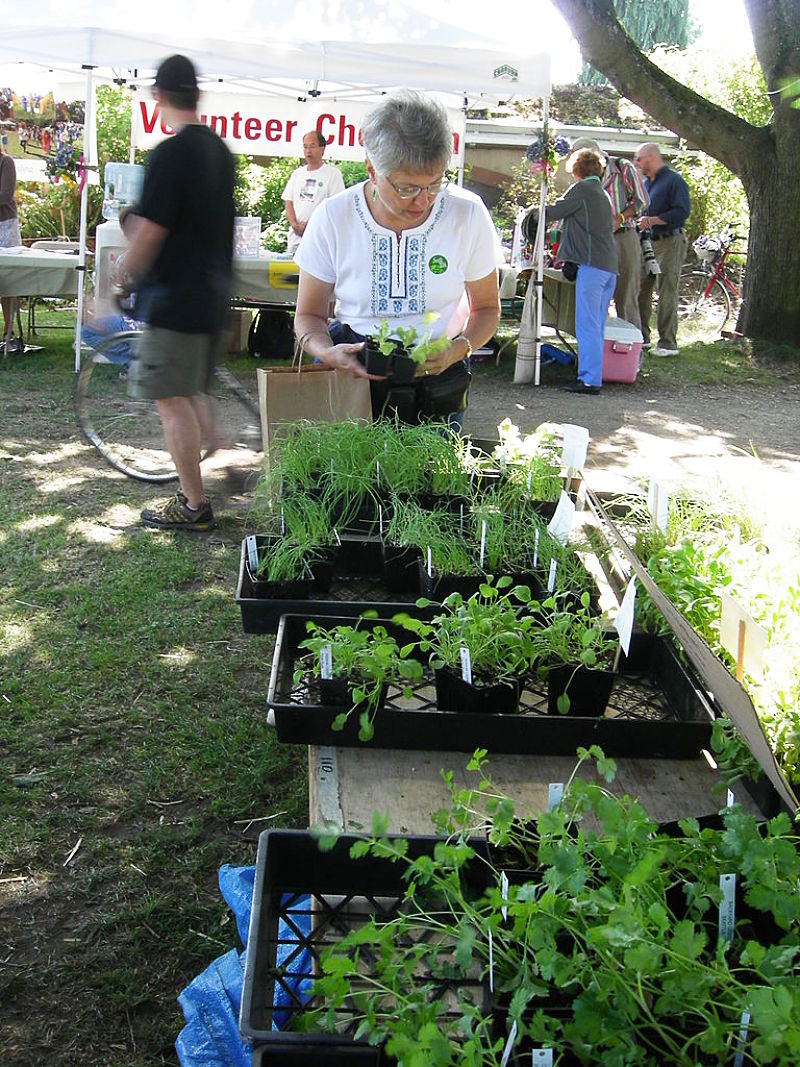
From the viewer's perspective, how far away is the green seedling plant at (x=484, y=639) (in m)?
1.63

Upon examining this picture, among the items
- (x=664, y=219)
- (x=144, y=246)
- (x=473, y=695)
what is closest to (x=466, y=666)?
(x=473, y=695)

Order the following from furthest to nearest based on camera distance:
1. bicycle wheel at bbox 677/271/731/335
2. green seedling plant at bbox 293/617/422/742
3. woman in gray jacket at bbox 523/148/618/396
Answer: bicycle wheel at bbox 677/271/731/335 → woman in gray jacket at bbox 523/148/618/396 → green seedling plant at bbox 293/617/422/742

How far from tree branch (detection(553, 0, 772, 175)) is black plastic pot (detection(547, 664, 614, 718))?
326 inches

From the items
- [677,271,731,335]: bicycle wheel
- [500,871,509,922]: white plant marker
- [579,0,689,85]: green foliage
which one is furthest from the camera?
[579,0,689,85]: green foliage

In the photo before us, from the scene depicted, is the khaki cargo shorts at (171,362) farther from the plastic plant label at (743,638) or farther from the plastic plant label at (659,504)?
the plastic plant label at (743,638)

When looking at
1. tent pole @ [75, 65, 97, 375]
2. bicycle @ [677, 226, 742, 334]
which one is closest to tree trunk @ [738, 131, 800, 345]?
bicycle @ [677, 226, 742, 334]

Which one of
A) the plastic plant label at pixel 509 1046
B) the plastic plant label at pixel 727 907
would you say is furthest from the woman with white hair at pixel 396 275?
the plastic plant label at pixel 509 1046

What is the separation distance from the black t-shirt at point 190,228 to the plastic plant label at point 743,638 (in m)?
2.76

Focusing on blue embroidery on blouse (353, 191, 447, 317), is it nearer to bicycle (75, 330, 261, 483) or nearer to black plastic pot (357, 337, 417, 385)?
black plastic pot (357, 337, 417, 385)

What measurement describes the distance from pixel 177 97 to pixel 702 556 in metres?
2.65

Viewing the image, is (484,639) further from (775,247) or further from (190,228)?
(775,247)

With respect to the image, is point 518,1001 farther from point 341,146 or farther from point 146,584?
point 341,146

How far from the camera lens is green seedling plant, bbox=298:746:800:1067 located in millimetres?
898

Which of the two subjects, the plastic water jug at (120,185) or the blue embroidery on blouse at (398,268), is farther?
the plastic water jug at (120,185)
